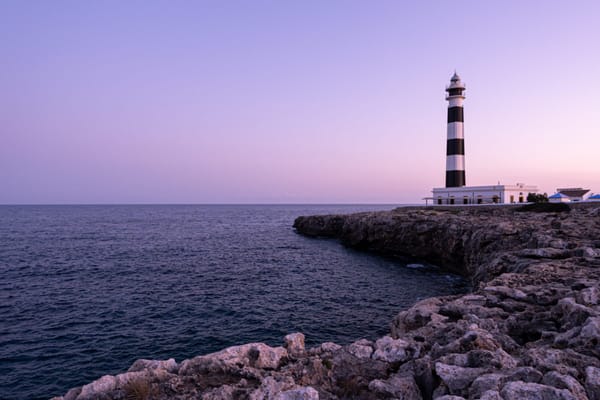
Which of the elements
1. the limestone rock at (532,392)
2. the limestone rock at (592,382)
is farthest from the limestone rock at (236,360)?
the limestone rock at (592,382)

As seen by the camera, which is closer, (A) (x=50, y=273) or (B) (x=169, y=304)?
(B) (x=169, y=304)

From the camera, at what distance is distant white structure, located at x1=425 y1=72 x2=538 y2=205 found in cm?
5766

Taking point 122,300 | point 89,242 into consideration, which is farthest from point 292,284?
point 89,242

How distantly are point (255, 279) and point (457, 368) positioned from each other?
26.4 m

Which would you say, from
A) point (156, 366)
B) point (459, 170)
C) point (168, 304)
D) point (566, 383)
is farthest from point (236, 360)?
point (459, 170)

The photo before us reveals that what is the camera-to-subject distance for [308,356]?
26.2 ft

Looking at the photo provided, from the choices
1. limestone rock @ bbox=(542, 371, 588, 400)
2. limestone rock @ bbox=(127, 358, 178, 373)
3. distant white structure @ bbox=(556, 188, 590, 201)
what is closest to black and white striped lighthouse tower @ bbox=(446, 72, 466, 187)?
distant white structure @ bbox=(556, 188, 590, 201)

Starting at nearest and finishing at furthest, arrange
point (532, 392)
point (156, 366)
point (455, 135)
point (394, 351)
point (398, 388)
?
point (532, 392) → point (398, 388) → point (156, 366) → point (394, 351) → point (455, 135)

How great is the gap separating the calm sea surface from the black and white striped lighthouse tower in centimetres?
2587

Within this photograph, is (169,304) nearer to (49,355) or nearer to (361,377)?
(49,355)

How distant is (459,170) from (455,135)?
611 centimetres

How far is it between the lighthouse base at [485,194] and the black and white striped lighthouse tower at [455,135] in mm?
1606

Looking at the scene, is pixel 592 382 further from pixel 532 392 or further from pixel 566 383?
pixel 532 392

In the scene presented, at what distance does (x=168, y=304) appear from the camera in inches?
930
